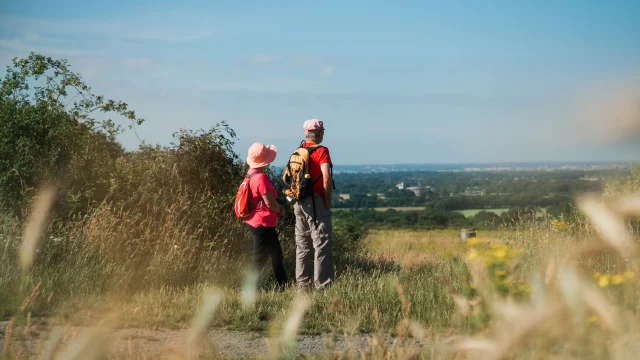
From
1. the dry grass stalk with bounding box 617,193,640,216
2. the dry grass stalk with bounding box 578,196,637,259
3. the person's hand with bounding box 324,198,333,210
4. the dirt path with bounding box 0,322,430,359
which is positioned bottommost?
the dirt path with bounding box 0,322,430,359

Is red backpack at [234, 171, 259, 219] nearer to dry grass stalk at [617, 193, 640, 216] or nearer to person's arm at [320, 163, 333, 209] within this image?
person's arm at [320, 163, 333, 209]

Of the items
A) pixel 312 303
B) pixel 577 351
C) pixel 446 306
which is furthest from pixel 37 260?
pixel 577 351

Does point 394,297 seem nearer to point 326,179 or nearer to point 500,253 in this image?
point 326,179

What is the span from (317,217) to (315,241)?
298 millimetres

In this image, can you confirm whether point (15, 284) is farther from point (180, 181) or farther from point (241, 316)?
point (180, 181)

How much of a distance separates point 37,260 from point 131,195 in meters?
2.14

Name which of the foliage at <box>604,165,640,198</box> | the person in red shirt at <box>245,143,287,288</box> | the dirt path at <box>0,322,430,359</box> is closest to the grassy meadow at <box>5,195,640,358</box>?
the dirt path at <box>0,322,430,359</box>

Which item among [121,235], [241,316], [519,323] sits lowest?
[241,316]

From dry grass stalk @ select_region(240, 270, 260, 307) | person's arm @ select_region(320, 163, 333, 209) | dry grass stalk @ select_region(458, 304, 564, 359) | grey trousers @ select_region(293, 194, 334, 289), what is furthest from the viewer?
grey trousers @ select_region(293, 194, 334, 289)

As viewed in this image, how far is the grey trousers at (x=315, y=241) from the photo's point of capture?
24.5 feet

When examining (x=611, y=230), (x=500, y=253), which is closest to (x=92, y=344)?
(x=611, y=230)

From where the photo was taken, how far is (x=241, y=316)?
253 inches

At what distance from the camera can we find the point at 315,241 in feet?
24.7

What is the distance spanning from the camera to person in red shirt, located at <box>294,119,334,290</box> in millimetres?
7301
